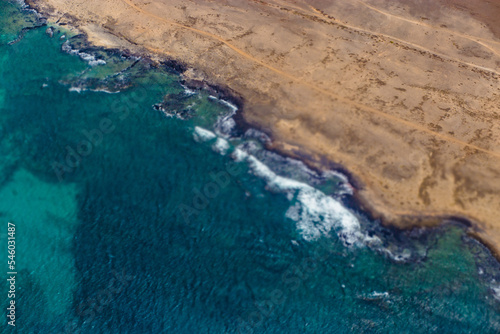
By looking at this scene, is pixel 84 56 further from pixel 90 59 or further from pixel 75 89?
pixel 75 89

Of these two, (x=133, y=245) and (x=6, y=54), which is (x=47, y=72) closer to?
(x=6, y=54)

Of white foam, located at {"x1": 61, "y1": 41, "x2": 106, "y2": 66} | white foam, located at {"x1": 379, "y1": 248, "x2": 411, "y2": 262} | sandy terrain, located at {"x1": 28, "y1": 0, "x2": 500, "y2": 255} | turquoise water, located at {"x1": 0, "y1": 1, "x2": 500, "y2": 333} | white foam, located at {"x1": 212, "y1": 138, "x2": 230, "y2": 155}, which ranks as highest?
sandy terrain, located at {"x1": 28, "y1": 0, "x2": 500, "y2": 255}

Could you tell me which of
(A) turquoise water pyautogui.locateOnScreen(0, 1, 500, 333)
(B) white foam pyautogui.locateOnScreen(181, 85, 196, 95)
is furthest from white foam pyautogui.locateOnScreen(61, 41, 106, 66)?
(B) white foam pyautogui.locateOnScreen(181, 85, 196, 95)

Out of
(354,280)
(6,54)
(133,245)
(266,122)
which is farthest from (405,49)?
(6,54)

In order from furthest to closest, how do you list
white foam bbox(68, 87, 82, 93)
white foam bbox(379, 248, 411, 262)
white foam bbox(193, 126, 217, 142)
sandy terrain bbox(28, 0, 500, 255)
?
white foam bbox(68, 87, 82, 93) < white foam bbox(193, 126, 217, 142) < sandy terrain bbox(28, 0, 500, 255) < white foam bbox(379, 248, 411, 262)

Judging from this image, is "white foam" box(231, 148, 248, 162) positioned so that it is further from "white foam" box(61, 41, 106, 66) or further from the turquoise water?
"white foam" box(61, 41, 106, 66)

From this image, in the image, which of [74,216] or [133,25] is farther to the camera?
[133,25]

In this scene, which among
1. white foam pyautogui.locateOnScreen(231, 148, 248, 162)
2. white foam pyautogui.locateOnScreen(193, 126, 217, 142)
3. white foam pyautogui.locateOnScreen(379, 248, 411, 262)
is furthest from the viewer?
white foam pyautogui.locateOnScreen(193, 126, 217, 142)

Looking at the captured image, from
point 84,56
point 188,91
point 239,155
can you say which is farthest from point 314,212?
point 84,56
